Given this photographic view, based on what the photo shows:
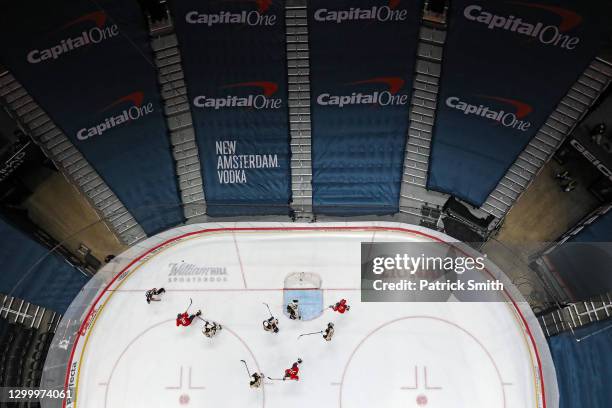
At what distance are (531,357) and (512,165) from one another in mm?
3741

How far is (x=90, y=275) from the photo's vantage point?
1007 cm

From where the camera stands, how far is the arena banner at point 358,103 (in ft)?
34.6

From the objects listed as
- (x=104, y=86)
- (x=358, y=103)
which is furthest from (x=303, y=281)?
(x=104, y=86)

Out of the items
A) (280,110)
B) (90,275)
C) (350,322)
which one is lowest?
(350,322)

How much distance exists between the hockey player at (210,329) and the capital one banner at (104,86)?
2.28 m

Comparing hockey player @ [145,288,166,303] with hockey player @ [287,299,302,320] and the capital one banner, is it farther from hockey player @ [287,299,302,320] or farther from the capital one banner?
hockey player @ [287,299,302,320]

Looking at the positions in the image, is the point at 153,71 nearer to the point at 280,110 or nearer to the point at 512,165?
the point at 280,110

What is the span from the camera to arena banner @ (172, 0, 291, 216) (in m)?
10.6

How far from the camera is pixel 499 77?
1059 centimetres

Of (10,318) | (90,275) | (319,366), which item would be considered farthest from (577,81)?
(10,318)

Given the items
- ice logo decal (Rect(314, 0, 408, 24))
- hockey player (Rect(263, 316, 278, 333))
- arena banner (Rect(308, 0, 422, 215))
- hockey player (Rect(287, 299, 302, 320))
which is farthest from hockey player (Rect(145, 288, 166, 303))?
ice logo decal (Rect(314, 0, 408, 24))

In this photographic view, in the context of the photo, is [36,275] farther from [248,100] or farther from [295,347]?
[248,100]

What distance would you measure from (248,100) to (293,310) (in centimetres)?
432

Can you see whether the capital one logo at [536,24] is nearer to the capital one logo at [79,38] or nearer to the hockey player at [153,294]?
the capital one logo at [79,38]
